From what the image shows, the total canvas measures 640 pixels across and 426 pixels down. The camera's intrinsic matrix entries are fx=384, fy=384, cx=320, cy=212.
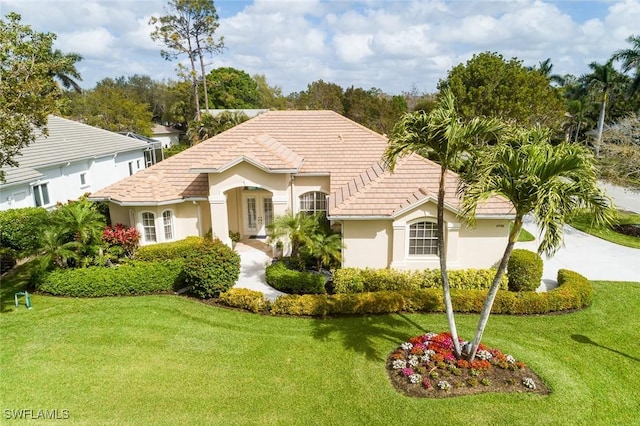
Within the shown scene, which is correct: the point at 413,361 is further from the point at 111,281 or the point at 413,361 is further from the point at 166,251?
the point at 166,251

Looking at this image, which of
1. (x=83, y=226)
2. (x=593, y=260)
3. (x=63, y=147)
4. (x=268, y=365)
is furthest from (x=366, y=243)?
(x=63, y=147)

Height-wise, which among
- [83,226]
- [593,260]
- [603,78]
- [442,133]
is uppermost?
[603,78]

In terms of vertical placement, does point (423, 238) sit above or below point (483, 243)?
above

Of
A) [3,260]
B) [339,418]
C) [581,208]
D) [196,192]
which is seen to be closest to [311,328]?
[339,418]

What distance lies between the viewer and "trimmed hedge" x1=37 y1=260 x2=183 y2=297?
53.8ft

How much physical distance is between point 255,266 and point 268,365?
813 cm

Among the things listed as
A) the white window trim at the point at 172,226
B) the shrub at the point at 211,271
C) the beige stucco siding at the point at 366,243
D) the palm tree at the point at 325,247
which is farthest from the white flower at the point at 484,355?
the white window trim at the point at 172,226

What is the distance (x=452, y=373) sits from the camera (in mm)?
11102

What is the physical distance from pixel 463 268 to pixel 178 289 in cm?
1293

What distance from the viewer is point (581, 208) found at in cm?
928

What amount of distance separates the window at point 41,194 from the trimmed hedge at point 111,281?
12337 mm

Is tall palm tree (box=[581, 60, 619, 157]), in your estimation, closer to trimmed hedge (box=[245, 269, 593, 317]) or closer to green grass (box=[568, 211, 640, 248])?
green grass (box=[568, 211, 640, 248])

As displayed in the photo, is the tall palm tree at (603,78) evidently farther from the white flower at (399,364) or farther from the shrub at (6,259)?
the shrub at (6,259)

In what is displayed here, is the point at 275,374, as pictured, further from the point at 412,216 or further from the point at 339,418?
the point at 412,216
